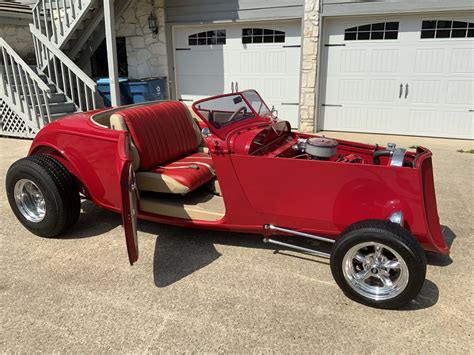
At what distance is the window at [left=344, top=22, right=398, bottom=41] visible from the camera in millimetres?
7691

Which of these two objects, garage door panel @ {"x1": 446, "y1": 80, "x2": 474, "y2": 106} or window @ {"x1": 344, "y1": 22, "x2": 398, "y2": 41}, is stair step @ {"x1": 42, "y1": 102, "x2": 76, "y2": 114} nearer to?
window @ {"x1": 344, "y1": 22, "x2": 398, "y2": 41}

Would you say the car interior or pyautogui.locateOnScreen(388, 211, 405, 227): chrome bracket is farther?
the car interior

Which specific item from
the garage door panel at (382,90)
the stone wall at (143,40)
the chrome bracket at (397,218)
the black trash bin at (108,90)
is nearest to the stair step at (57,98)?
the black trash bin at (108,90)

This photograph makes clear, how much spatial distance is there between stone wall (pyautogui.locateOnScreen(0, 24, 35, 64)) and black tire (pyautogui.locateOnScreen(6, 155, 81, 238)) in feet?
23.7

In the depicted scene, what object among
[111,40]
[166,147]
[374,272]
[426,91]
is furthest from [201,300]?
[426,91]

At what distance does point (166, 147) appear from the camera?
400 centimetres

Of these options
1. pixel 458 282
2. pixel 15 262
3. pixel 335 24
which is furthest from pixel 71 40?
pixel 458 282

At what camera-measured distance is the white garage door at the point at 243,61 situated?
8.53 m

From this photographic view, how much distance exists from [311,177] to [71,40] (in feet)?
27.6

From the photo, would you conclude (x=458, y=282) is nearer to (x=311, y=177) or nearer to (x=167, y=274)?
(x=311, y=177)

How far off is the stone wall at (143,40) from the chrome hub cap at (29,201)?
6.27m

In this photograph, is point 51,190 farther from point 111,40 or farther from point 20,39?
point 20,39

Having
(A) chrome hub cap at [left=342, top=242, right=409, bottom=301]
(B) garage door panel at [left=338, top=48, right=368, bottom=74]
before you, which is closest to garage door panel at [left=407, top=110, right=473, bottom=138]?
(B) garage door panel at [left=338, top=48, right=368, bottom=74]

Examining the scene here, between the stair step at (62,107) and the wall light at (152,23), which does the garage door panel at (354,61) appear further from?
the stair step at (62,107)
